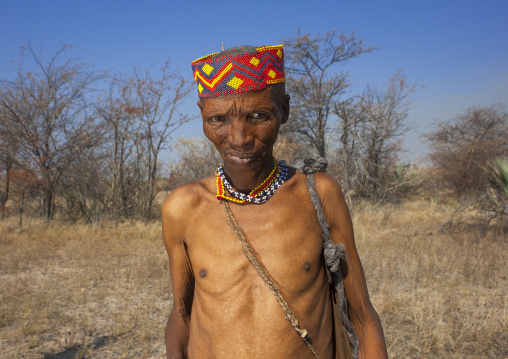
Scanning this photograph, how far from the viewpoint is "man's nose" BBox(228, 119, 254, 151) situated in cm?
133

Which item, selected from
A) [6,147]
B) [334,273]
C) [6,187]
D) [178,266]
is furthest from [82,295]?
[6,187]

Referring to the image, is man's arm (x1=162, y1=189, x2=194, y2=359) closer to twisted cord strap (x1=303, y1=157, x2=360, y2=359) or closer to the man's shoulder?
the man's shoulder

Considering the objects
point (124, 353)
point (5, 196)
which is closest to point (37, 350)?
point (124, 353)

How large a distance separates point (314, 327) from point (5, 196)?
12.3 m

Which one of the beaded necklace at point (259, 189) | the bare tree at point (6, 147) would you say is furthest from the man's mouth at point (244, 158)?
the bare tree at point (6, 147)

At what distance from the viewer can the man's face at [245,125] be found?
1346 millimetres

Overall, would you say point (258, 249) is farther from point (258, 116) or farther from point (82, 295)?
point (82, 295)

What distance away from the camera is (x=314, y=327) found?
4.26ft

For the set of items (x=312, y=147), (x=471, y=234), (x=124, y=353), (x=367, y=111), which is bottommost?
(x=124, y=353)

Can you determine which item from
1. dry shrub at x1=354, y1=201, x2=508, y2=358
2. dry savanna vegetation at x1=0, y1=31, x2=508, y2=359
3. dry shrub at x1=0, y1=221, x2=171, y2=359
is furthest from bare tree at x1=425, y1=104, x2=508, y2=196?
dry shrub at x1=0, y1=221, x2=171, y2=359

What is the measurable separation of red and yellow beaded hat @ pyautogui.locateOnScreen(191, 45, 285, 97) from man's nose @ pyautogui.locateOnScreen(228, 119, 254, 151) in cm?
11

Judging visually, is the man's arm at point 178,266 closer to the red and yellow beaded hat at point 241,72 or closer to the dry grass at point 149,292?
the red and yellow beaded hat at point 241,72

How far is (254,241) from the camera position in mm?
1353

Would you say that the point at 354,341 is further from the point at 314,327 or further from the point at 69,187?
the point at 69,187
